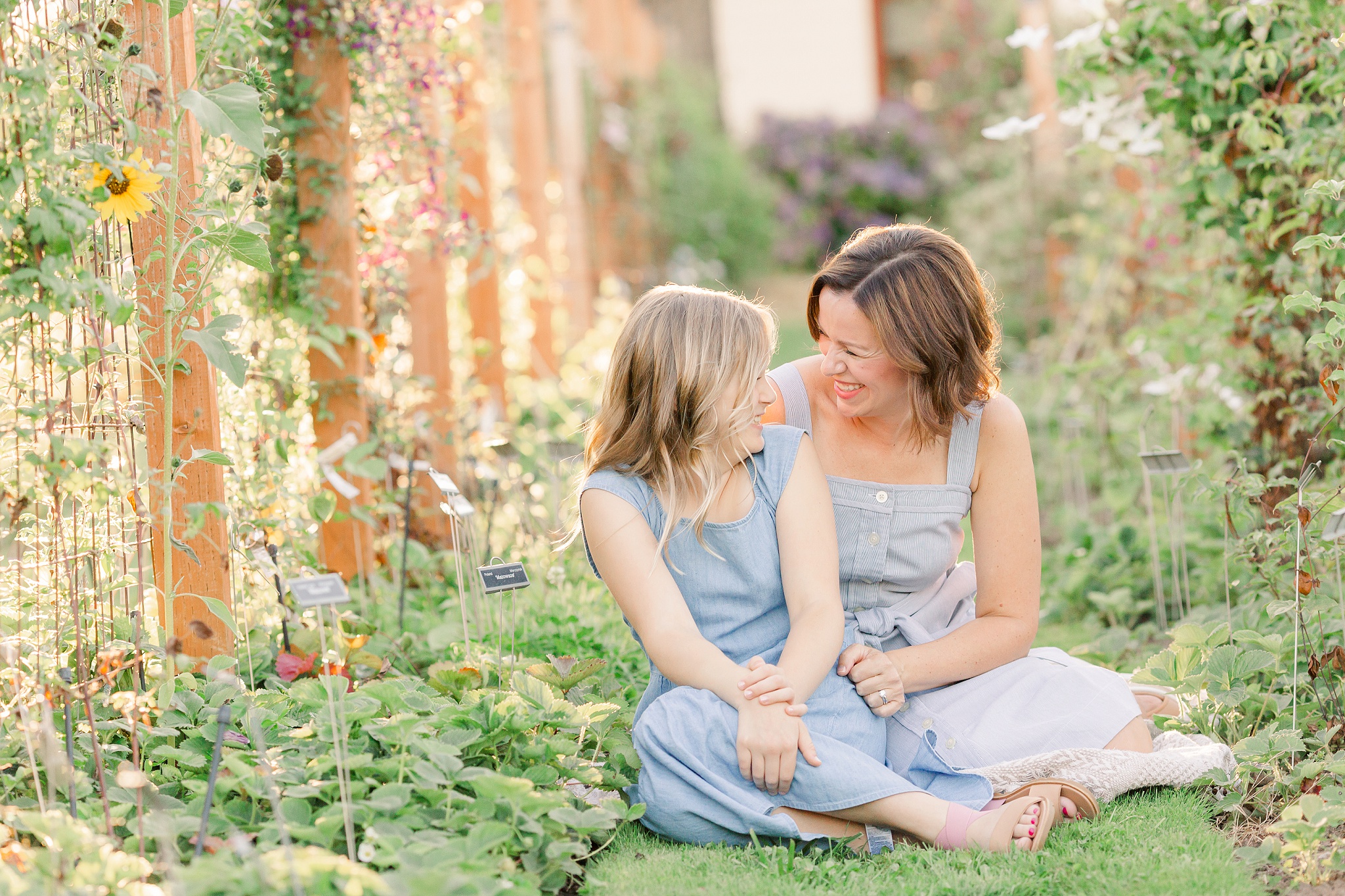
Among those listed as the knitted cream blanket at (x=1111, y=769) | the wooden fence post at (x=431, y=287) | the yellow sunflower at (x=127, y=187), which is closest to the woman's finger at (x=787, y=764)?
the knitted cream blanket at (x=1111, y=769)

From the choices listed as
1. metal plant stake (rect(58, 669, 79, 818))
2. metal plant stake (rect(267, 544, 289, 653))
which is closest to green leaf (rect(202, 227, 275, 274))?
metal plant stake (rect(267, 544, 289, 653))

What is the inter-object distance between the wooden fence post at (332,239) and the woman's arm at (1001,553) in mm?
1441

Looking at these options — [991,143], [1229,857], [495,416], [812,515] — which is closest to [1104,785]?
[1229,857]

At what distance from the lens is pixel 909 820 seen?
1.85 m

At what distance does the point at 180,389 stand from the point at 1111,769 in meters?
1.73

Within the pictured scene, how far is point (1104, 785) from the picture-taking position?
1963 millimetres

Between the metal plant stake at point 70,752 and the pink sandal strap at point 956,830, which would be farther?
the pink sandal strap at point 956,830

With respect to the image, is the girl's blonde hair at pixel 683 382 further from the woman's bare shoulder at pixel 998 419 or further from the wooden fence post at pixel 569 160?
the wooden fence post at pixel 569 160

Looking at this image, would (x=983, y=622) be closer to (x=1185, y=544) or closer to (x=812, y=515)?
(x=812, y=515)

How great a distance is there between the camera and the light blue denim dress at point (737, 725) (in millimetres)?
1858

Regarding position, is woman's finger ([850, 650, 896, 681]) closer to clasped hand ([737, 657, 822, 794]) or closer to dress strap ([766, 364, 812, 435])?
clasped hand ([737, 657, 822, 794])

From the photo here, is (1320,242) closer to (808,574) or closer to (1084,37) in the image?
(808,574)

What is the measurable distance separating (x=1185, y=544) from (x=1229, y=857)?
162 centimetres

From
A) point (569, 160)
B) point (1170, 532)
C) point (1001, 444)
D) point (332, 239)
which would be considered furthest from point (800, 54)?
point (1001, 444)
